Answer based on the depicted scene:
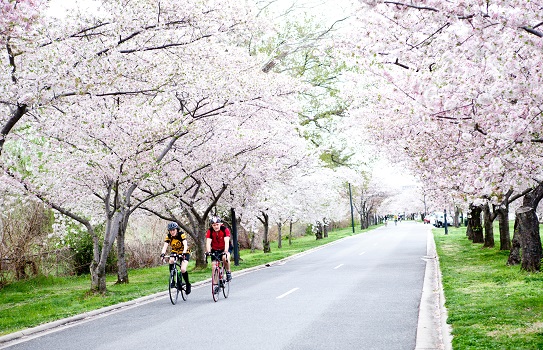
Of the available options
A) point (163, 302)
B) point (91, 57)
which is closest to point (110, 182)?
point (163, 302)

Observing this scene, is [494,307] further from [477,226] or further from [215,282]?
[477,226]

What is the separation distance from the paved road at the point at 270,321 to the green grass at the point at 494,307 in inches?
28.5

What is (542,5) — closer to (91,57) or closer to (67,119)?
(91,57)

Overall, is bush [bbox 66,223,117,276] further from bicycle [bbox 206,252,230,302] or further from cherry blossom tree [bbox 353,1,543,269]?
cherry blossom tree [bbox 353,1,543,269]

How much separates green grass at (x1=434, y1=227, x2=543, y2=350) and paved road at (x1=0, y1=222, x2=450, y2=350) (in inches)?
28.5

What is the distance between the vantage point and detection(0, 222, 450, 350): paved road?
864cm

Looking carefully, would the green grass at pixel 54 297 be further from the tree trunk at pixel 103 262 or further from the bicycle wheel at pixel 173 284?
the bicycle wheel at pixel 173 284

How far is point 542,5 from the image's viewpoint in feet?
19.8

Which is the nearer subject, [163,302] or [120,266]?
[163,302]

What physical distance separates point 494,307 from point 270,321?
4.22 metres

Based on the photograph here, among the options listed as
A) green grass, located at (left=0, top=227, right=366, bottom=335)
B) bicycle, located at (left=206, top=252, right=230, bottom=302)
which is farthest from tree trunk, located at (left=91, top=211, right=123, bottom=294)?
bicycle, located at (left=206, top=252, right=230, bottom=302)

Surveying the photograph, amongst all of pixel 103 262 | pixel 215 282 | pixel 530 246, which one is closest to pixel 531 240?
pixel 530 246

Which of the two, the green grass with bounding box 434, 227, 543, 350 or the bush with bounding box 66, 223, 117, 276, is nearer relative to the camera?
the green grass with bounding box 434, 227, 543, 350

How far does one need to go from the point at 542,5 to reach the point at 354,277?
43.3 feet
